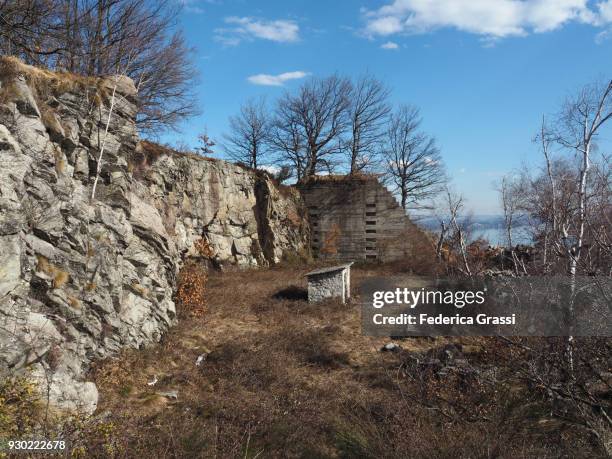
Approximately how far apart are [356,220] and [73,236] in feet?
48.0

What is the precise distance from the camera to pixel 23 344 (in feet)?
17.8

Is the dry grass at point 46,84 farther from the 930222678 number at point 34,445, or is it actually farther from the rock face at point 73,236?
the 930222678 number at point 34,445

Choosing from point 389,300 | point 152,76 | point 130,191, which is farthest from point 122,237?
point 152,76

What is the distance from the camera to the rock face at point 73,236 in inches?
232

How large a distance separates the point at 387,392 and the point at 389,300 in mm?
6840

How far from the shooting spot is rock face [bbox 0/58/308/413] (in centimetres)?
589

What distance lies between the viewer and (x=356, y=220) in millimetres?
20234

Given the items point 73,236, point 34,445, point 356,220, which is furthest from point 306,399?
point 356,220

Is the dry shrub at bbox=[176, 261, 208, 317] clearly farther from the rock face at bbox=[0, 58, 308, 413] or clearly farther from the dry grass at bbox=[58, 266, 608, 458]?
the rock face at bbox=[0, 58, 308, 413]

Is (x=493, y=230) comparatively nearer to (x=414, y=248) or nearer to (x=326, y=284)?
(x=326, y=284)

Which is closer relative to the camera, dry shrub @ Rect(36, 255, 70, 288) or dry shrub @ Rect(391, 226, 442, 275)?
dry shrub @ Rect(36, 255, 70, 288)

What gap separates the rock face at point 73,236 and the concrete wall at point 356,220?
32.2ft

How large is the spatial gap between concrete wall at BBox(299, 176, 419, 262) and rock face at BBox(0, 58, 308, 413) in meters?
9.81

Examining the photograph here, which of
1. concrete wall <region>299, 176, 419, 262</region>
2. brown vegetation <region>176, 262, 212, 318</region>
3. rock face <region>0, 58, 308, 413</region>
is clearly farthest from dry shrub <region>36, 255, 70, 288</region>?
concrete wall <region>299, 176, 419, 262</region>
